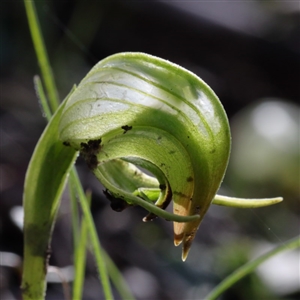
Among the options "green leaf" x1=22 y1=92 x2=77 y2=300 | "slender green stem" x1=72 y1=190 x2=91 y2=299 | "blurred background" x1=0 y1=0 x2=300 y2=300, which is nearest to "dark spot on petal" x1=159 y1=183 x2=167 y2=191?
"green leaf" x1=22 y1=92 x2=77 y2=300

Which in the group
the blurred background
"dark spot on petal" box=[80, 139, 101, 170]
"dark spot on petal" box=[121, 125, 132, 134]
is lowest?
the blurred background

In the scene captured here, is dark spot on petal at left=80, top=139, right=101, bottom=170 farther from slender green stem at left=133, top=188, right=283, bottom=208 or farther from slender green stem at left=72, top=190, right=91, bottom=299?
slender green stem at left=72, top=190, right=91, bottom=299

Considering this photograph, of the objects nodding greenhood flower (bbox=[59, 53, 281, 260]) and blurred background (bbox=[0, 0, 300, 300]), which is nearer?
nodding greenhood flower (bbox=[59, 53, 281, 260])

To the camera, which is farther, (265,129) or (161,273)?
(265,129)

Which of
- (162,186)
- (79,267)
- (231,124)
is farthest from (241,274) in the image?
(231,124)

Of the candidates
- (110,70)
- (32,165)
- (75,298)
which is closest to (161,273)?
(75,298)

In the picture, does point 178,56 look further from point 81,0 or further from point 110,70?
point 110,70
